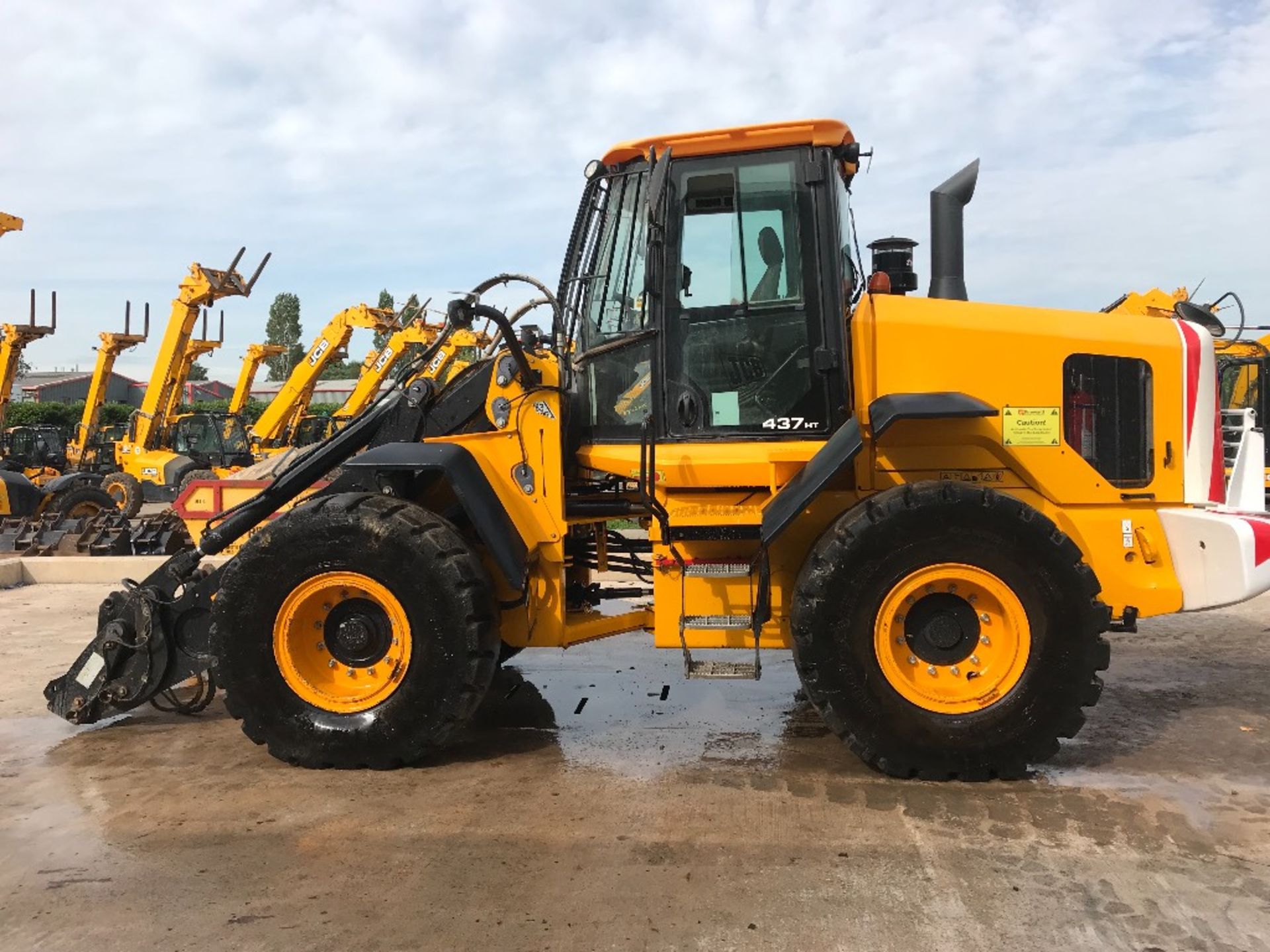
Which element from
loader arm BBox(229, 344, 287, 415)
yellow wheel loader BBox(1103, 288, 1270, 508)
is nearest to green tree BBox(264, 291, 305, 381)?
loader arm BBox(229, 344, 287, 415)

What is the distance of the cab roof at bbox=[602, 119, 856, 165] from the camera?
4.75 meters

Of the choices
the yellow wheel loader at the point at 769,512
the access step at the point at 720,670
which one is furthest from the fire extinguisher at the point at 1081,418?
the access step at the point at 720,670

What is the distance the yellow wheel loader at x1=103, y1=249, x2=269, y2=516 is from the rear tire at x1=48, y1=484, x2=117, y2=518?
66.2 inches

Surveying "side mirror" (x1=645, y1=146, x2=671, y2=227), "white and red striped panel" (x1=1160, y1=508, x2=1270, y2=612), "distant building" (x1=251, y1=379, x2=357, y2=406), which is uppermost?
"distant building" (x1=251, y1=379, x2=357, y2=406)

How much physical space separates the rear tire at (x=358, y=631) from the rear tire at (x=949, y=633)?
5.00 feet

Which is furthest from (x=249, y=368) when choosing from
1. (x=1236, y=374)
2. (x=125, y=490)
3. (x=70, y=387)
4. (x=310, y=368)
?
(x=70, y=387)

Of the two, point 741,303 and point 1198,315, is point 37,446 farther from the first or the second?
point 1198,315

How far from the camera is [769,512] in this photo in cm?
450

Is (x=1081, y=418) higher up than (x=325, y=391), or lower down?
lower down

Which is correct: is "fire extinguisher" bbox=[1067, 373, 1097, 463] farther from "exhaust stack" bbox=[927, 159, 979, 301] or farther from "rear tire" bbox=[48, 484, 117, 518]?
"rear tire" bbox=[48, 484, 117, 518]

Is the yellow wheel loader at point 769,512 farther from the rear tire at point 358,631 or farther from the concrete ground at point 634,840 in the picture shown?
the concrete ground at point 634,840

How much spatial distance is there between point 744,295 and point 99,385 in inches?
778

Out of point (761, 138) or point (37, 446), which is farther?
point (37, 446)

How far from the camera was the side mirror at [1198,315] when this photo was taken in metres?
5.79
